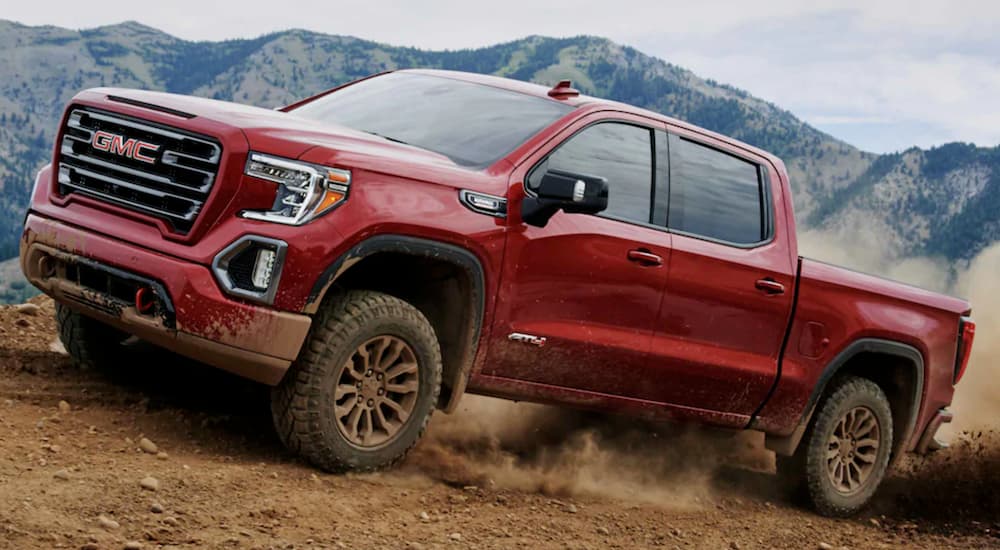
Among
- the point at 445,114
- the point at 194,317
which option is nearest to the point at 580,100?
the point at 445,114

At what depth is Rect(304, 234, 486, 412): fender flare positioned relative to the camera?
16.8 feet

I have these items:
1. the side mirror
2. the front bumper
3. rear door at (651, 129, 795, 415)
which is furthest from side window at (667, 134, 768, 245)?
the front bumper

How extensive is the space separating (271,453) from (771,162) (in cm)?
346

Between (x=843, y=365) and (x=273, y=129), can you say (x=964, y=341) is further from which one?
(x=273, y=129)

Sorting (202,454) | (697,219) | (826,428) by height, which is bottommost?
(202,454)

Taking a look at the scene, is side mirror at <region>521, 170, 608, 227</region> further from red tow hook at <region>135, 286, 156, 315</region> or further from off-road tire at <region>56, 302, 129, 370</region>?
off-road tire at <region>56, 302, 129, 370</region>

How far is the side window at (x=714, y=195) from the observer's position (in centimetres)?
652

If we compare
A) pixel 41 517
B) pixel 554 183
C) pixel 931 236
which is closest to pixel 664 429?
pixel 554 183

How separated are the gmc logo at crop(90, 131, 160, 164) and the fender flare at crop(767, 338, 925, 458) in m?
4.15

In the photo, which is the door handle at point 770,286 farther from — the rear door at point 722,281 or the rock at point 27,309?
the rock at point 27,309

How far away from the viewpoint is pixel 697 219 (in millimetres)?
6594

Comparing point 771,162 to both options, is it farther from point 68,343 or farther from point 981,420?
point 981,420

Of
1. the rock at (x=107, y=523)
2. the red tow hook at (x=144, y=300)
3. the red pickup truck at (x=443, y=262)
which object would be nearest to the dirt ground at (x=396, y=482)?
the rock at (x=107, y=523)

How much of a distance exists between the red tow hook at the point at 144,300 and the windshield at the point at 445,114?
5.09 ft
